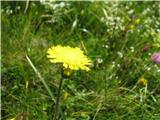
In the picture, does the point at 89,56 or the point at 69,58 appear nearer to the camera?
the point at 69,58

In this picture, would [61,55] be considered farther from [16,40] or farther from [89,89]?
[16,40]

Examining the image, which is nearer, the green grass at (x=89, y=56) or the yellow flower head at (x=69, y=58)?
the yellow flower head at (x=69, y=58)

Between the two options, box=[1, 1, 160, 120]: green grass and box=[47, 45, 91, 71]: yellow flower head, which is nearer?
box=[47, 45, 91, 71]: yellow flower head
